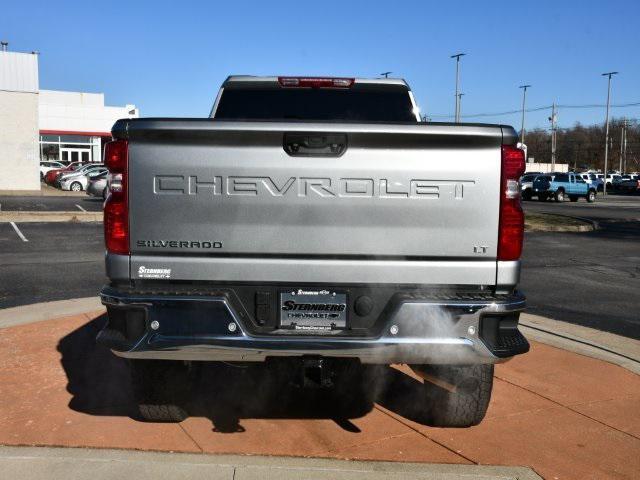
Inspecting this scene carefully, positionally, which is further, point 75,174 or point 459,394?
point 75,174

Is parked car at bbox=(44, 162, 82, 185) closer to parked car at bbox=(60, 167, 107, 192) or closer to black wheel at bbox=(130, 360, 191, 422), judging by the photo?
parked car at bbox=(60, 167, 107, 192)

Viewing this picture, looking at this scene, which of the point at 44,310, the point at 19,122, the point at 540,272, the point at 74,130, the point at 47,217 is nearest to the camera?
the point at 44,310

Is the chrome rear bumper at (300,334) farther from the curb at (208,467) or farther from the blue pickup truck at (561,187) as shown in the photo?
the blue pickup truck at (561,187)

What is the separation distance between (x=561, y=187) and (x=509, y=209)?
41791 mm

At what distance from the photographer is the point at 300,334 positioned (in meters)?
3.49

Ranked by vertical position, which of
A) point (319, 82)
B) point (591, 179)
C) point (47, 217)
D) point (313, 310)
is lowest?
point (47, 217)

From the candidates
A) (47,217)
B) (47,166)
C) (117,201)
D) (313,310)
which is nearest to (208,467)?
(313,310)

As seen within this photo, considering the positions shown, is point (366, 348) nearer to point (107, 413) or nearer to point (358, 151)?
point (358, 151)

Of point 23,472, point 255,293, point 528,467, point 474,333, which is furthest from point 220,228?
point 528,467

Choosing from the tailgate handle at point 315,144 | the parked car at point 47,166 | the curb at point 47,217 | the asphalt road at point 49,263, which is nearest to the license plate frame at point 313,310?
the tailgate handle at point 315,144

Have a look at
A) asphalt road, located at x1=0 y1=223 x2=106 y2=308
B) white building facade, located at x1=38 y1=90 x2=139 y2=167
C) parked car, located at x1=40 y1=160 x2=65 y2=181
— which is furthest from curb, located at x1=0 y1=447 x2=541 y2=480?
white building facade, located at x1=38 y1=90 x2=139 y2=167

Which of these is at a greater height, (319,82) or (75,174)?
(319,82)

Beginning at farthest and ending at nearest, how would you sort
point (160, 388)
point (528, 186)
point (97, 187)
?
1. point (528, 186)
2. point (97, 187)
3. point (160, 388)

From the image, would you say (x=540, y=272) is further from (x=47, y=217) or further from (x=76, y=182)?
(x=76, y=182)
